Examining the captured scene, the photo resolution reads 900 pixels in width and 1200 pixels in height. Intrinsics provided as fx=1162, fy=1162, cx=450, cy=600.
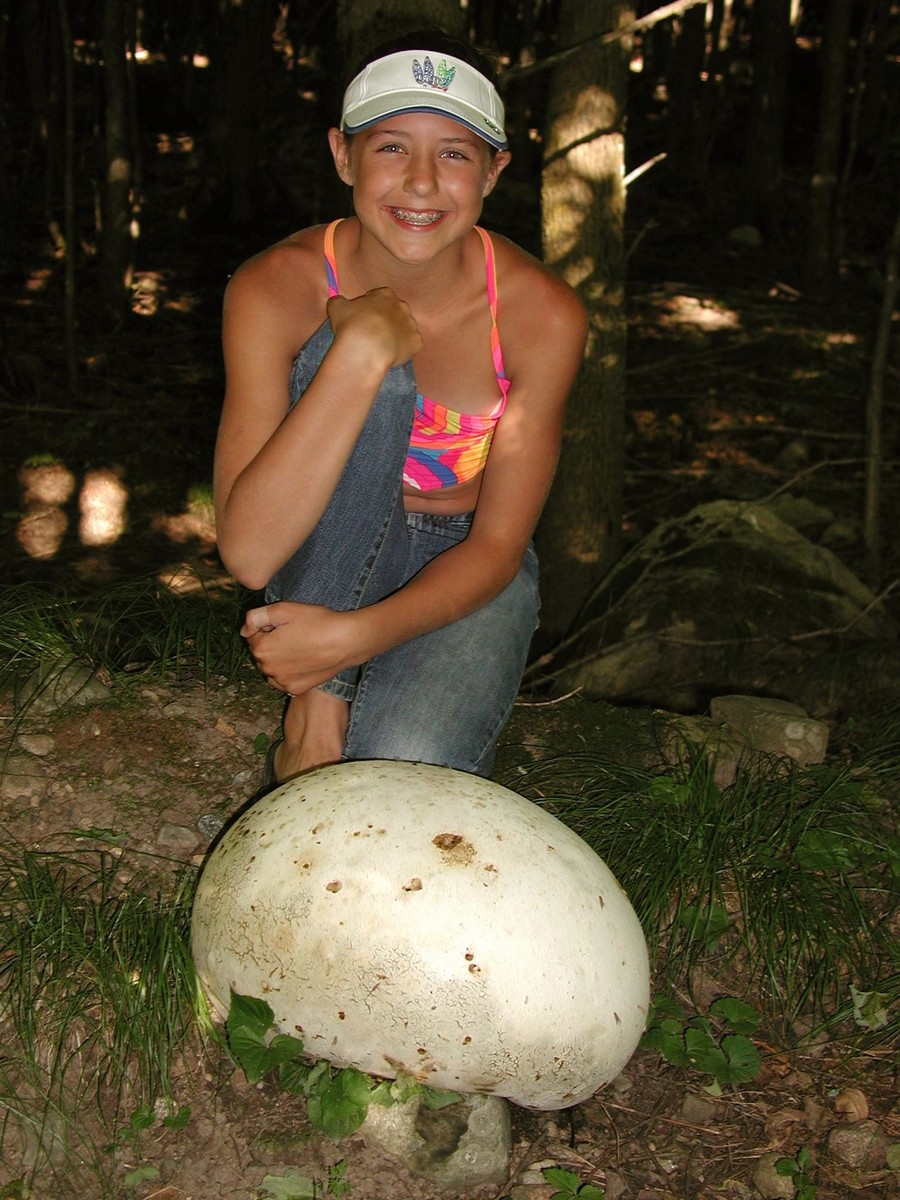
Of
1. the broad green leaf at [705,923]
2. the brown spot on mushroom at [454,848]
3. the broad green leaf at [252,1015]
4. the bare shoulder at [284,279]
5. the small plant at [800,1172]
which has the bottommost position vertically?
the small plant at [800,1172]

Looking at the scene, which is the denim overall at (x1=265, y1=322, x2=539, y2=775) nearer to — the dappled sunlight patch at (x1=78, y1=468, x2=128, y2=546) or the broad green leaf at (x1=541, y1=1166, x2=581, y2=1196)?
the broad green leaf at (x1=541, y1=1166, x2=581, y2=1196)

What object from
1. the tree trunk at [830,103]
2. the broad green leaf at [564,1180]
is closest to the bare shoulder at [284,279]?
the broad green leaf at [564,1180]

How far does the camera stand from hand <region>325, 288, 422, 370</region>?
2.29 metres

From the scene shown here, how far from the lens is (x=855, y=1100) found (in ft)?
7.61

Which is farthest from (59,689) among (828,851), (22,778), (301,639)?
(828,851)

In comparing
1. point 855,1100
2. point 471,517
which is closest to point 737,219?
point 471,517

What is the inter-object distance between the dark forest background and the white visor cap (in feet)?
1.78

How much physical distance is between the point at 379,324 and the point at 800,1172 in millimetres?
1802

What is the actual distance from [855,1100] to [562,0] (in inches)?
153

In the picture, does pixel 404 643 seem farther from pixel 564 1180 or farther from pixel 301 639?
pixel 564 1180

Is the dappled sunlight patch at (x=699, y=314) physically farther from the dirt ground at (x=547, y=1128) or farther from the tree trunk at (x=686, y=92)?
the dirt ground at (x=547, y=1128)

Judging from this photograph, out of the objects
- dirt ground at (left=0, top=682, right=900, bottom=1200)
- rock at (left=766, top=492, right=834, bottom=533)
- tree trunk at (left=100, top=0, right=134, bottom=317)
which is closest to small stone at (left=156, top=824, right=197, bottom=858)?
dirt ground at (left=0, top=682, right=900, bottom=1200)

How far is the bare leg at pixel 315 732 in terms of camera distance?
264cm

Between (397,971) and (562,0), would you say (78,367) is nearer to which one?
(562,0)
